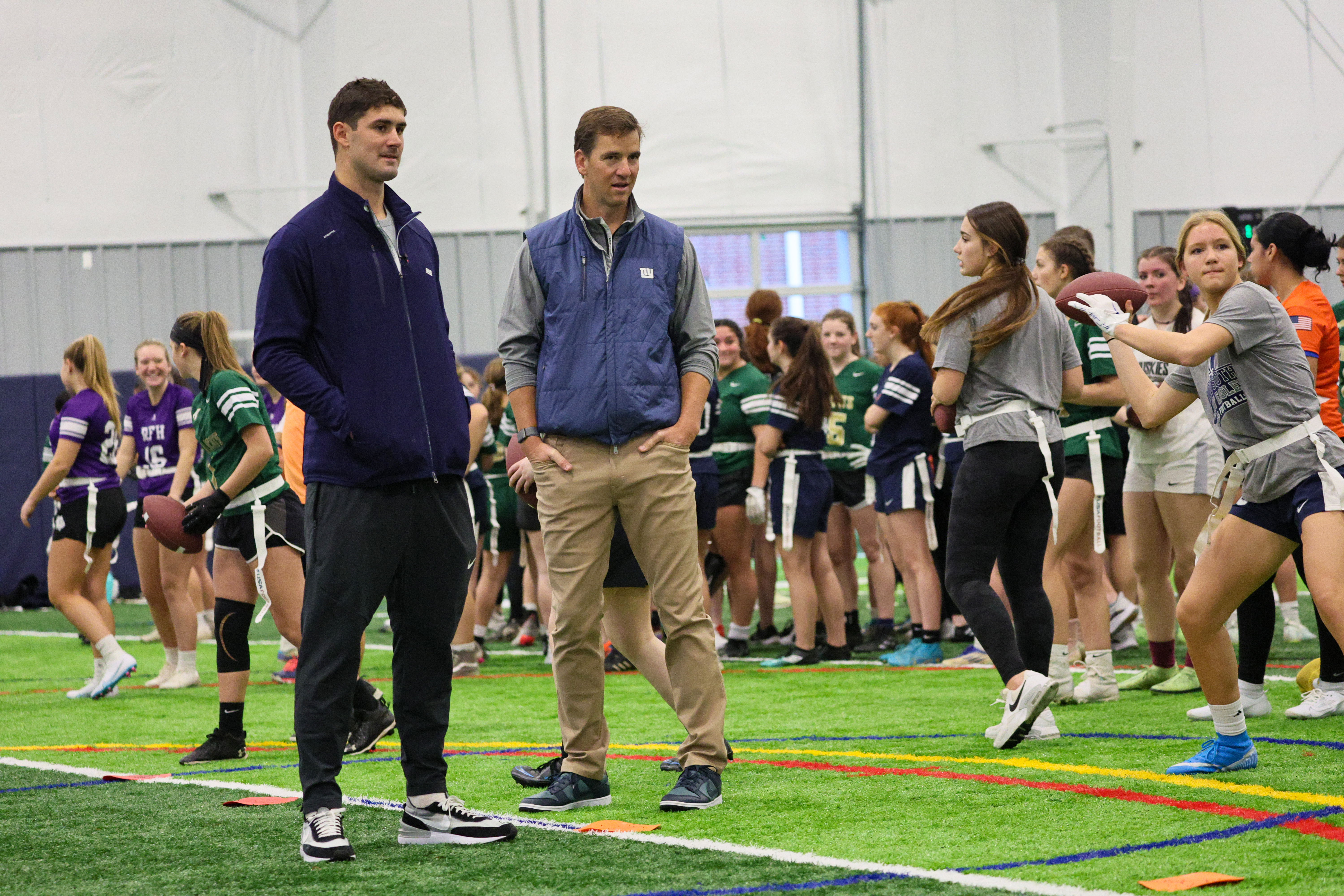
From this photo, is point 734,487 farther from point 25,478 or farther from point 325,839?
point 25,478

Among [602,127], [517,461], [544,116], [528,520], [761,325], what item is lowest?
[528,520]

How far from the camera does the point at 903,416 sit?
842cm

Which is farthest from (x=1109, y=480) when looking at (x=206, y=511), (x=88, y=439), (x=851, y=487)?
(x=88, y=439)

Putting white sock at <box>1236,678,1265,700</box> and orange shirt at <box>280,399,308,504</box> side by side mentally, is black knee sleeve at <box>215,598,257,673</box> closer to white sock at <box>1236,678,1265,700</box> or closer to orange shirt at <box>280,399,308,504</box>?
orange shirt at <box>280,399,308,504</box>

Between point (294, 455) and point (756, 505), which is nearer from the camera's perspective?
point (294, 455)

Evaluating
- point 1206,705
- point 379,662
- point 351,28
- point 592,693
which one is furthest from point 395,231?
point 351,28

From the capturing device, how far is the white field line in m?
3.21

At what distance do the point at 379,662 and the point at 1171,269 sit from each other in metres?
5.64

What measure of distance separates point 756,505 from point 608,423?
13.8ft

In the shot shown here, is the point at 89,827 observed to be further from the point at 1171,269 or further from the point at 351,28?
the point at 351,28

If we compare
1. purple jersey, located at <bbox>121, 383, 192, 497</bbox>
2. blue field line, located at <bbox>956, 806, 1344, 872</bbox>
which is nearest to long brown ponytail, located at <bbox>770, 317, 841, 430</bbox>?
purple jersey, located at <bbox>121, 383, 192, 497</bbox>

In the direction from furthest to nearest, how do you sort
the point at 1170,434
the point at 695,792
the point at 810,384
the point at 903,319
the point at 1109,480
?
1. the point at 810,384
2. the point at 903,319
3. the point at 1109,480
4. the point at 1170,434
5. the point at 695,792

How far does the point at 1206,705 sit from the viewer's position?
5.83 meters

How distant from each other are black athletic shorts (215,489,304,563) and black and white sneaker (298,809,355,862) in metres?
2.20
